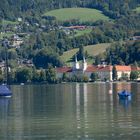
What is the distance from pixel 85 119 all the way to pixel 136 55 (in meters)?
134

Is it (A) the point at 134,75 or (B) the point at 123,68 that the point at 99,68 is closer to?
(B) the point at 123,68

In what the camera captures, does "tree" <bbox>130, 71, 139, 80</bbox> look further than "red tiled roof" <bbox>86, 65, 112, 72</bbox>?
No

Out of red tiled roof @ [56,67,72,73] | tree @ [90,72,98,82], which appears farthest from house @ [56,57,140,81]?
tree @ [90,72,98,82]

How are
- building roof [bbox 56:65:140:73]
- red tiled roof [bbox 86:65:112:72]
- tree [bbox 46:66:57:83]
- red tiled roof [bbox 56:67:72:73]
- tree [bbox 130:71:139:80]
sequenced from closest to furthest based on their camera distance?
1. tree [bbox 46:66:57:83]
2. tree [bbox 130:71:139:80]
3. building roof [bbox 56:65:140:73]
4. red tiled roof [bbox 56:67:72:73]
5. red tiled roof [bbox 86:65:112:72]

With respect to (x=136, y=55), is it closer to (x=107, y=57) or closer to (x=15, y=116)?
(x=107, y=57)

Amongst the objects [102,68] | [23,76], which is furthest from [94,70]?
[23,76]

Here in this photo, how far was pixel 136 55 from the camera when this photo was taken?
189 metres

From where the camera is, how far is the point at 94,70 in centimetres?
19062

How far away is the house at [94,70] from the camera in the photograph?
183500mm

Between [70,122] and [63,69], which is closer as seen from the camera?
[70,122]

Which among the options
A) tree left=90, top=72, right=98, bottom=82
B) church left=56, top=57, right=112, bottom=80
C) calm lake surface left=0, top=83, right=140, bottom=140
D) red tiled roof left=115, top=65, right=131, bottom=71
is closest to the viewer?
calm lake surface left=0, top=83, right=140, bottom=140

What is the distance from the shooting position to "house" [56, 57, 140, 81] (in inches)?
7224

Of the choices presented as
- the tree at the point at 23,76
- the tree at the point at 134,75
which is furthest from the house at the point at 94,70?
the tree at the point at 23,76

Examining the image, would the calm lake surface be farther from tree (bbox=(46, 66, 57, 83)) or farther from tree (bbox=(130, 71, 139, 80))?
tree (bbox=(130, 71, 139, 80))
